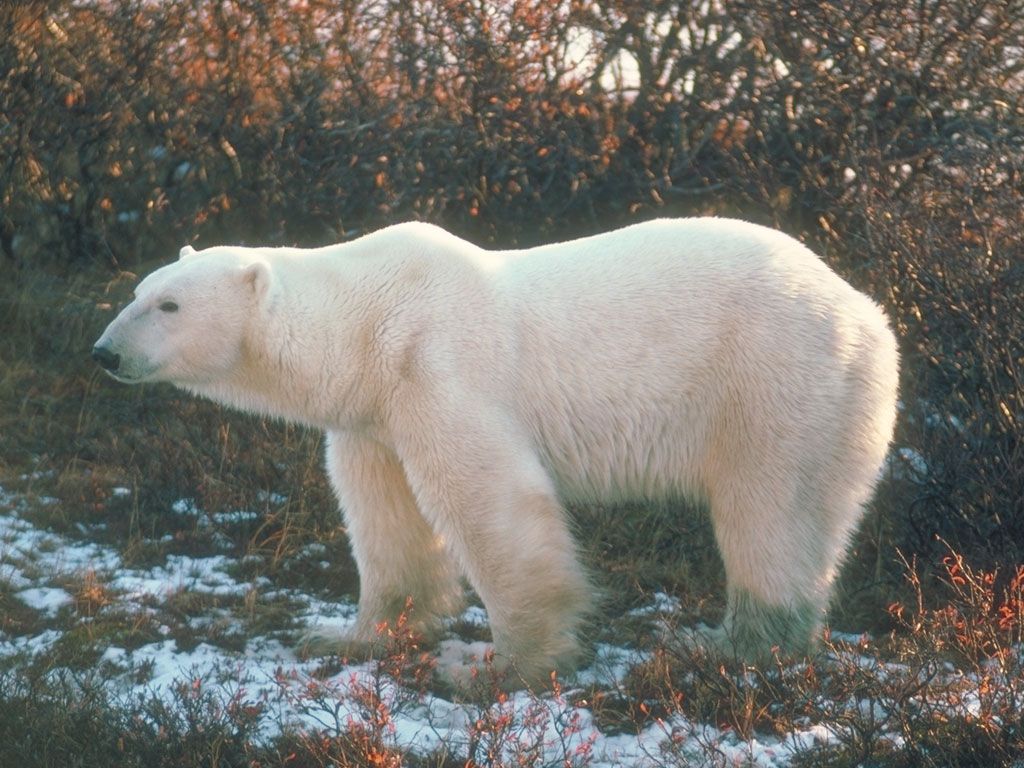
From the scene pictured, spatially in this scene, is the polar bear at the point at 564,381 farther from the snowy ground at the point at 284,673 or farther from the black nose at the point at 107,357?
the snowy ground at the point at 284,673

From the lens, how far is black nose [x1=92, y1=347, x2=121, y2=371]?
3578 mm

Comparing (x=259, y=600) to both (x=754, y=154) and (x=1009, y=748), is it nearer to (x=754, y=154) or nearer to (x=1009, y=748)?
(x=1009, y=748)

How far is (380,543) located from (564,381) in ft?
2.72

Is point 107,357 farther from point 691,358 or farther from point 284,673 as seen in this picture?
point 691,358

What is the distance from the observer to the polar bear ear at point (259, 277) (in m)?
3.69

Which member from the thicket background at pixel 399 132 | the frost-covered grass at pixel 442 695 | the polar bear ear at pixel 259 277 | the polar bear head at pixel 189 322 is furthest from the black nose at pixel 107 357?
the thicket background at pixel 399 132

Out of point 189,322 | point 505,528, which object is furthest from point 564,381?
point 189,322

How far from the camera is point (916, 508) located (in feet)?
14.0

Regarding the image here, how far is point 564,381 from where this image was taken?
3.72 m

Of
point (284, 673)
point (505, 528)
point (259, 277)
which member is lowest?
point (284, 673)

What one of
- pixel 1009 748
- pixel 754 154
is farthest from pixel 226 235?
pixel 1009 748

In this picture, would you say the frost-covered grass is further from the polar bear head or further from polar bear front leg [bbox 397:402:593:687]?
the polar bear head

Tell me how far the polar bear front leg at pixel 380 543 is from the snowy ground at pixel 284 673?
178 millimetres

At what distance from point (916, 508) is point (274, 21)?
4256 mm
